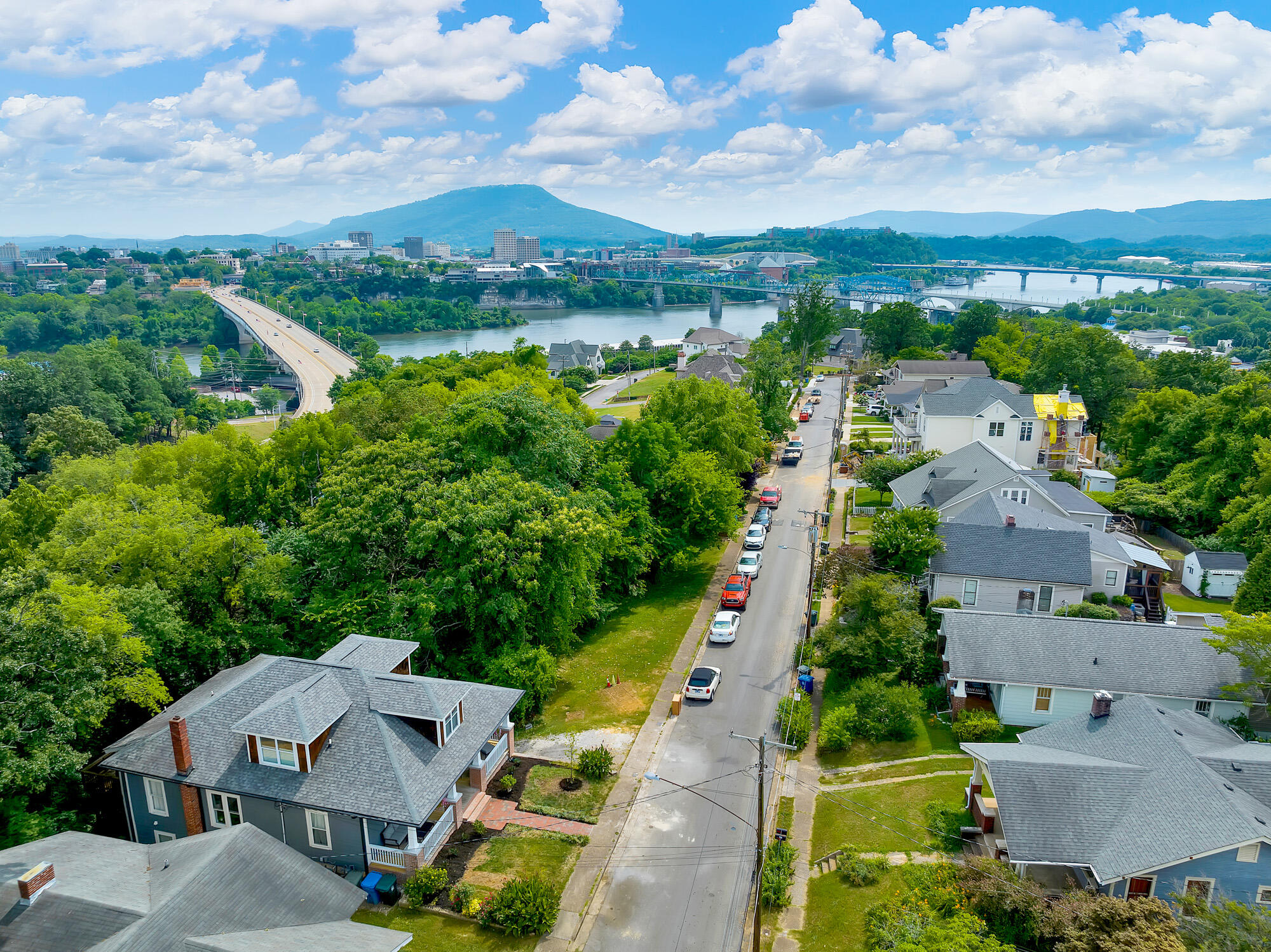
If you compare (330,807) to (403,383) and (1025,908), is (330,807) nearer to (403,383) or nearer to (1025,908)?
(1025,908)

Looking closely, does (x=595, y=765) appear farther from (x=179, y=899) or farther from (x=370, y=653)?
(x=179, y=899)

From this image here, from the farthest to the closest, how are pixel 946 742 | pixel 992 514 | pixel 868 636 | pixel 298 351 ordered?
pixel 298 351 → pixel 992 514 → pixel 868 636 → pixel 946 742

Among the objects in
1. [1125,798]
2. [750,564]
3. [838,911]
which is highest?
[1125,798]

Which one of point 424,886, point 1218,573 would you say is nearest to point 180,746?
point 424,886

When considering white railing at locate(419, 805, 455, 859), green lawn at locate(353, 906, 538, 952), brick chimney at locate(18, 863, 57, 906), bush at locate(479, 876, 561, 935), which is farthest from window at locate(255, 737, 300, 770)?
bush at locate(479, 876, 561, 935)

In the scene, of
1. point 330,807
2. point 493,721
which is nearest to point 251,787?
point 330,807

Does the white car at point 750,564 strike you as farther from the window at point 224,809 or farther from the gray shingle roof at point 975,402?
the window at point 224,809
